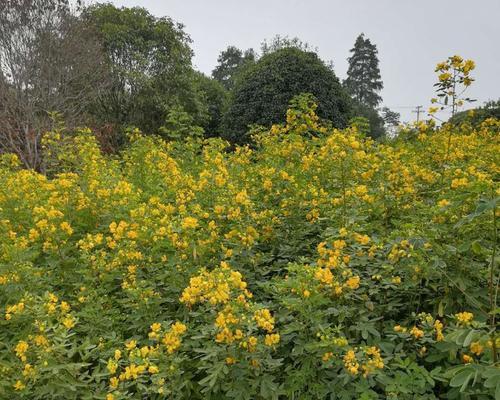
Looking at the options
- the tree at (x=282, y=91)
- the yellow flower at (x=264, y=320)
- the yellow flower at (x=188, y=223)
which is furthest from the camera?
the tree at (x=282, y=91)

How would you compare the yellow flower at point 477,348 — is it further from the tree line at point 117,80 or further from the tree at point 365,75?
the tree at point 365,75

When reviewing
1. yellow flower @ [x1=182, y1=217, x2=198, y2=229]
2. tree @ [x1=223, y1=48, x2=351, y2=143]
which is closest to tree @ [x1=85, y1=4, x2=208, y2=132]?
tree @ [x1=223, y1=48, x2=351, y2=143]

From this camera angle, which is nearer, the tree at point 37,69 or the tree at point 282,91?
the tree at point 37,69

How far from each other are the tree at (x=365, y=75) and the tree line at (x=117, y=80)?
2875cm

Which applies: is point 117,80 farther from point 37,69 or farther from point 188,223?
point 188,223

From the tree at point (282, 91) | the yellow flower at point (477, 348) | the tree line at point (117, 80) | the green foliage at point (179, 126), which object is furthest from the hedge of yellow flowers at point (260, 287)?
the tree at point (282, 91)

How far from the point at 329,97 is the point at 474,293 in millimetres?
10208

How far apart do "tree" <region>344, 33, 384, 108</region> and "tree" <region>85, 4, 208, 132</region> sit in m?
31.1

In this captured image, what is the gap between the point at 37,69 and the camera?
10.2m

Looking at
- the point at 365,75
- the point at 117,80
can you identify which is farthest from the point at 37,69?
the point at 365,75

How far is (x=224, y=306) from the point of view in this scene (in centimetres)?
198

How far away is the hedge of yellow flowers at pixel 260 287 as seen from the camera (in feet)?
6.18

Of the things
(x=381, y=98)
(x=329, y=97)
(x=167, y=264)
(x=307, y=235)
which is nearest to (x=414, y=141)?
(x=307, y=235)

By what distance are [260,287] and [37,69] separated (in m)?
9.59
